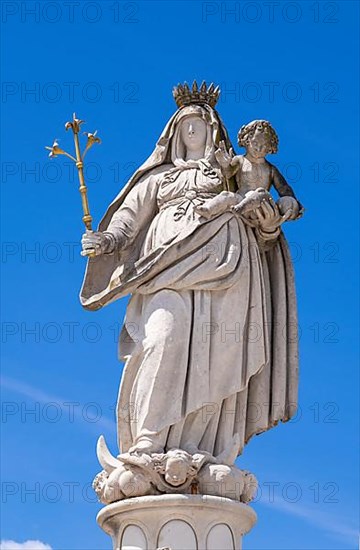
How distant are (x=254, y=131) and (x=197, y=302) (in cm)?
201

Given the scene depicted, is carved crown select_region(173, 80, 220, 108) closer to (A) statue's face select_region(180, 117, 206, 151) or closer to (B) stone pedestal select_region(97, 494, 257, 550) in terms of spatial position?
(A) statue's face select_region(180, 117, 206, 151)

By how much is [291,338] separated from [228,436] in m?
1.33

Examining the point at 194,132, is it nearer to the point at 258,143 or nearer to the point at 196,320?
the point at 258,143

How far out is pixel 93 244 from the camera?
12.8 meters

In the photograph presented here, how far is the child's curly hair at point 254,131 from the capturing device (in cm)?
1329

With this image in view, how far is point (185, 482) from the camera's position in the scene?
38.8ft

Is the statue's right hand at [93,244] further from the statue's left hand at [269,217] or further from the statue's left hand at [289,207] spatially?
the statue's left hand at [289,207]

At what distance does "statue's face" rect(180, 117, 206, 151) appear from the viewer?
44.4ft

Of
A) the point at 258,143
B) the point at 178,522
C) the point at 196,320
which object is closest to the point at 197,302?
the point at 196,320

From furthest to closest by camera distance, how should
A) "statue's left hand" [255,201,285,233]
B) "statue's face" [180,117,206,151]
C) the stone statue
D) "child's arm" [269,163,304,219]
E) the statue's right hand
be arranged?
1. "statue's face" [180,117,206,151]
2. "child's arm" [269,163,304,219]
3. "statue's left hand" [255,201,285,233]
4. the statue's right hand
5. the stone statue

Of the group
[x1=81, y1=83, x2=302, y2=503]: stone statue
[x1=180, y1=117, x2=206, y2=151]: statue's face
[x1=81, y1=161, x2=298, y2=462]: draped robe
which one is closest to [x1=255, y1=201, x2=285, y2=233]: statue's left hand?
[x1=81, y1=83, x2=302, y2=503]: stone statue

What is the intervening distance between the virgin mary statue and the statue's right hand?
13 millimetres

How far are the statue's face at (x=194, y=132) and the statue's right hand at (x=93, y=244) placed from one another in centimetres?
151

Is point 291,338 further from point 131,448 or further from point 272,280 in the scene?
point 131,448
